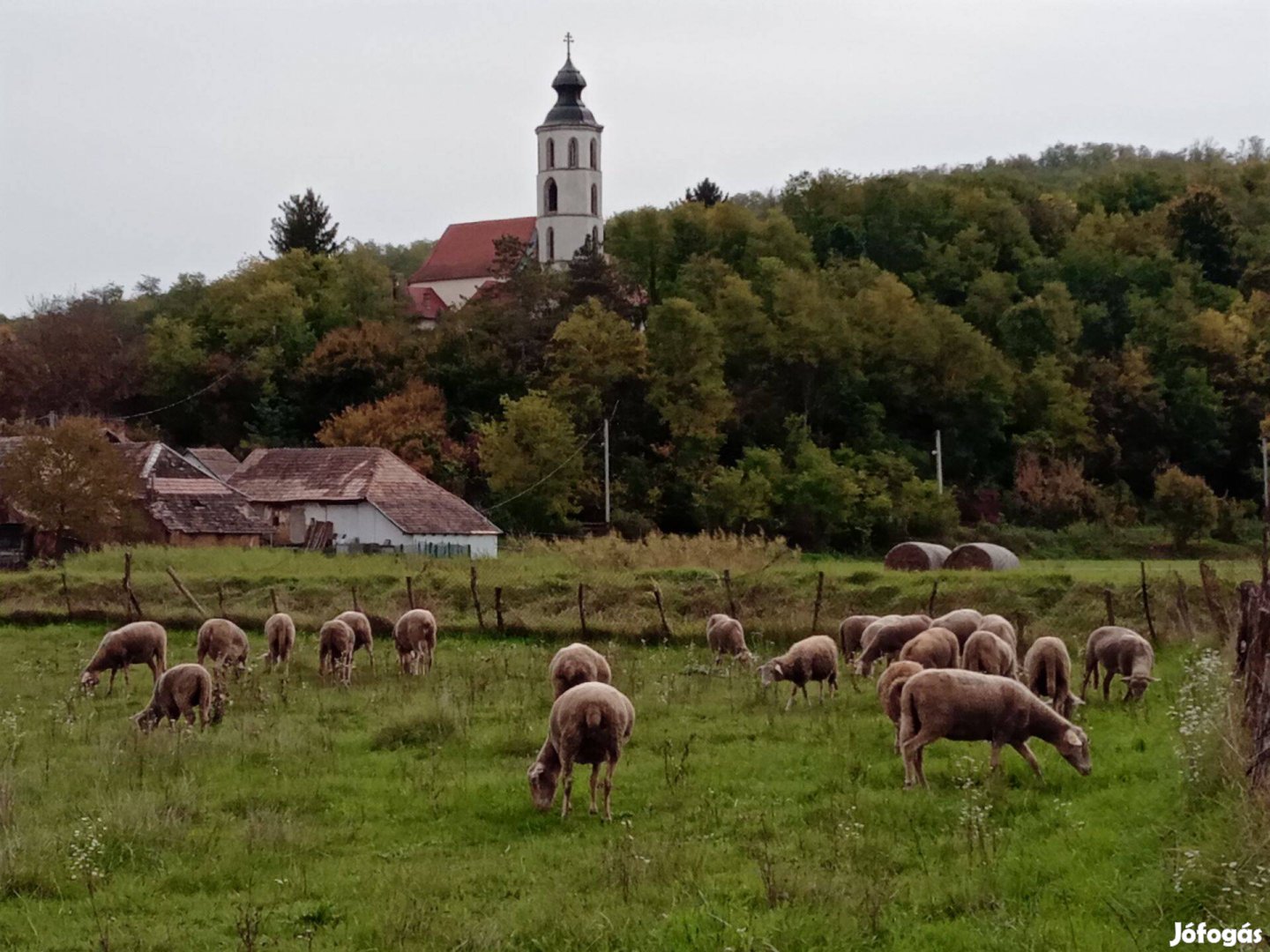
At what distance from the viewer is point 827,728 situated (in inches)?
788

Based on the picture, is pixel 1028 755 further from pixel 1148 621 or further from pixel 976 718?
A: pixel 1148 621

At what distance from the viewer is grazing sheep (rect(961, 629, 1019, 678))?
21.3 meters

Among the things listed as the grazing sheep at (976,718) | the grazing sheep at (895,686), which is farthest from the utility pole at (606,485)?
the grazing sheep at (976,718)

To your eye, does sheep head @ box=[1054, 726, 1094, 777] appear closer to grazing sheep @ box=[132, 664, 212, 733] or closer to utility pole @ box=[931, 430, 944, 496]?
grazing sheep @ box=[132, 664, 212, 733]

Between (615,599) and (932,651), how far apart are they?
55.8 feet

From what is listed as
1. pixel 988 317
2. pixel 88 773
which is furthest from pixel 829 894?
pixel 988 317

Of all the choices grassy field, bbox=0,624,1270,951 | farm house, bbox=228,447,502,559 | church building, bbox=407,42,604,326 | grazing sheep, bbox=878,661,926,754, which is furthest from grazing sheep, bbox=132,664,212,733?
church building, bbox=407,42,604,326

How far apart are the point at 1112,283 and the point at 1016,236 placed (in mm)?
7570

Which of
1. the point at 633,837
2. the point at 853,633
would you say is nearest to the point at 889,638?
the point at 853,633

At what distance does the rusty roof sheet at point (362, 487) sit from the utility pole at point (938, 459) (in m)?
22.2

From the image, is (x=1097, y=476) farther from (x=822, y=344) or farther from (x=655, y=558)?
(x=655, y=558)

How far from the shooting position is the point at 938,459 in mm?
77000

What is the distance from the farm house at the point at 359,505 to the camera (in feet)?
204

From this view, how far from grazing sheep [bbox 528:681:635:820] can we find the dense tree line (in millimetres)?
53941
